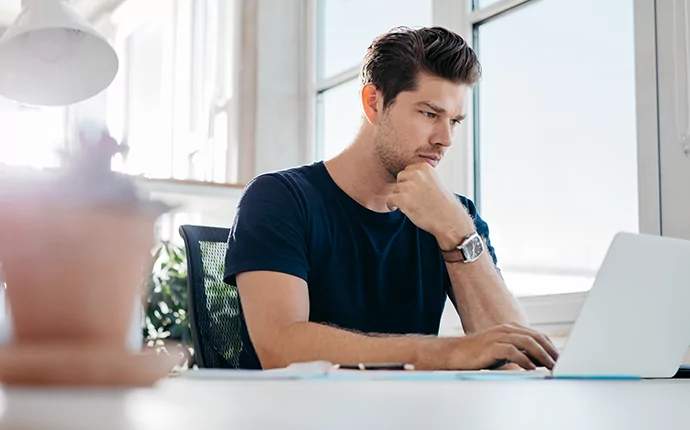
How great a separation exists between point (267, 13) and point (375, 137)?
2.00 meters

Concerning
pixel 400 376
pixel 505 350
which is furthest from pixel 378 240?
pixel 400 376

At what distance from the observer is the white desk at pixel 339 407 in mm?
234

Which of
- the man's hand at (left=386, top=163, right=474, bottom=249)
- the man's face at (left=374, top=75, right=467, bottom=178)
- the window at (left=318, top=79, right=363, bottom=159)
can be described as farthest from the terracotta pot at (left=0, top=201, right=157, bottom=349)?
the window at (left=318, top=79, right=363, bottom=159)

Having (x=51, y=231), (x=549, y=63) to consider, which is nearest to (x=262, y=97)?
(x=549, y=63)

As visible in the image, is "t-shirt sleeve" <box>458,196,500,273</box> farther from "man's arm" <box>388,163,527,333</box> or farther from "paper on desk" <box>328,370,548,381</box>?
"paper on desk" <box>328,370,548,381</box>

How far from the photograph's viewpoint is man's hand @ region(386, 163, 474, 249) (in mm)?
1685

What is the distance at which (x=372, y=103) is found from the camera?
6.39 feet

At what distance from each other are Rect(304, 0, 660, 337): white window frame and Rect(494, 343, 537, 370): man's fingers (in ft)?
2.60

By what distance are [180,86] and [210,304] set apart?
2.82 metres

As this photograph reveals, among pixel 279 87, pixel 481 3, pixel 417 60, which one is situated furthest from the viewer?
pixel 279 87

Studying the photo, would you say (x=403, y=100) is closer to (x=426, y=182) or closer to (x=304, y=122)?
(x=426, y=182)

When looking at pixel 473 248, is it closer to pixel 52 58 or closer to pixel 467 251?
pixel 467 251

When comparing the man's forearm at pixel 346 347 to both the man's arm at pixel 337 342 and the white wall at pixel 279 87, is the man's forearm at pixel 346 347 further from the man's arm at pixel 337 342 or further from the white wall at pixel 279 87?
the white wall at pixel 279 87

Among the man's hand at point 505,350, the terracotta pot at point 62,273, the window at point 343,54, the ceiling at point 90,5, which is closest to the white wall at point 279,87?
the window at point 343,54
